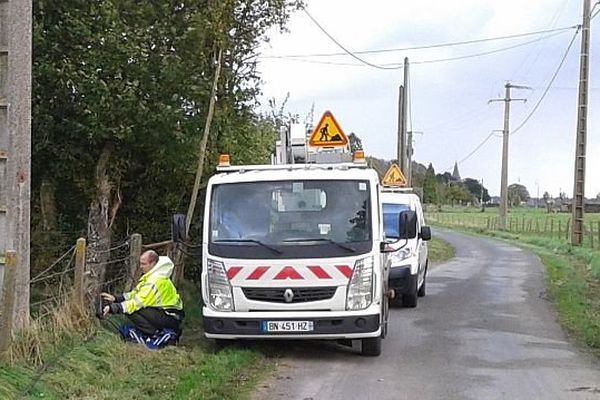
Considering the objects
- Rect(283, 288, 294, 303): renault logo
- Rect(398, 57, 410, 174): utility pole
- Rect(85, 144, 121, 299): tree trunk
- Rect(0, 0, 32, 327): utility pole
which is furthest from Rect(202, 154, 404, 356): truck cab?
Rect(398, 57, 410, 174): utility pole

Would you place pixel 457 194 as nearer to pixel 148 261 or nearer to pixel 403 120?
pixel 403 120

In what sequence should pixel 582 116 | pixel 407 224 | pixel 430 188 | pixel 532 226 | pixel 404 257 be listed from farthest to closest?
pixel 430 188 < pixel 532 226 < pixel 582 116 < pixel 404 257 < pixel 407 224

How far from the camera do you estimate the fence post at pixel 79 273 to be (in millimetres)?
10141

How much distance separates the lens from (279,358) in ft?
36.6

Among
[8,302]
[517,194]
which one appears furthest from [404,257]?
[517,194]

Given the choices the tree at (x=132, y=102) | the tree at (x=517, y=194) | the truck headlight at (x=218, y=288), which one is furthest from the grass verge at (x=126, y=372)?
the tree at (x=517, y=194)

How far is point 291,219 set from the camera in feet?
36.9

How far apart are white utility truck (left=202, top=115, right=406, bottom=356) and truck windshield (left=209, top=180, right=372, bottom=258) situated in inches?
0.5

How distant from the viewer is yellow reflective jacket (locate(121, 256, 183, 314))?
10883mm

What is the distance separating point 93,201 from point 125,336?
446cm

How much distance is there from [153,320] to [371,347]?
2.60 meters

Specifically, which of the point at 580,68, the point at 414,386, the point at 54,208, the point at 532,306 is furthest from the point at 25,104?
the point at 580,68

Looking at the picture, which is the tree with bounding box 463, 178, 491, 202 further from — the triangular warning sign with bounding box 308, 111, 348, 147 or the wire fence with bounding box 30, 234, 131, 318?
the wire fence with bounding box 30, 234, 131, 318

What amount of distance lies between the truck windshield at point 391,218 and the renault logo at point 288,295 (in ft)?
21.1
